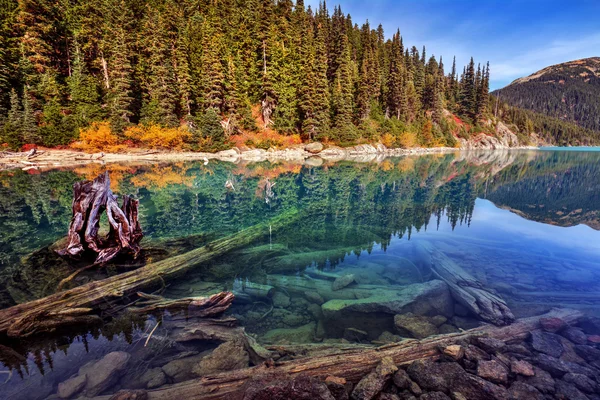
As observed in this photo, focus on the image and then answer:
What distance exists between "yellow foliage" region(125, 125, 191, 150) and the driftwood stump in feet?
112

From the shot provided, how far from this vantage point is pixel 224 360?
12.0 ft

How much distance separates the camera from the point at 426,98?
77312 mm

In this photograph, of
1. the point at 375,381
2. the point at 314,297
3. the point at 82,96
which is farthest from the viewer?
the point at 82,96

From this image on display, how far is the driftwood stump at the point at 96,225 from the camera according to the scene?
6.58 metres

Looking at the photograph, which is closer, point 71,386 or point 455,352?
point 71,386

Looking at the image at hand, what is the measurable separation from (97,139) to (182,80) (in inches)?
611

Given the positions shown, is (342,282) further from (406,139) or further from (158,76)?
(406,139)

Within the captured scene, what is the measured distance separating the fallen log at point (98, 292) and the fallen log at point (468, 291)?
210 inches

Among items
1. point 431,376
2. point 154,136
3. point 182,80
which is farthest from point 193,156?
point 431,376

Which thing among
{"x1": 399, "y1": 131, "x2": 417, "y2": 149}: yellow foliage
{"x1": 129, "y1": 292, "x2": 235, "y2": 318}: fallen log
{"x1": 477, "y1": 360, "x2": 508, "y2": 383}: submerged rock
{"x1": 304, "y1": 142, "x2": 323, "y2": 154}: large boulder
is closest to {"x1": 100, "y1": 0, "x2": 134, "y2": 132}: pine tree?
{"x1": 304, "y1": 142, "x2": 323, "y2": 154}: large boulder

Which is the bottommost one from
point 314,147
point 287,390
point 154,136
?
point 287,390

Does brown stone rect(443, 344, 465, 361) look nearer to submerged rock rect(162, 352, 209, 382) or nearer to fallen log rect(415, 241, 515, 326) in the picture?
fallen log rect(415, 241, 515, 326)

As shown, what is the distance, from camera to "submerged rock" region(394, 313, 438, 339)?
174 inches

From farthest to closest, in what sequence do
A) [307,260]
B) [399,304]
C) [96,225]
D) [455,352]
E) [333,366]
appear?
[307,260]
[96,225]
[399,304]
[455,352]
[333,366]
